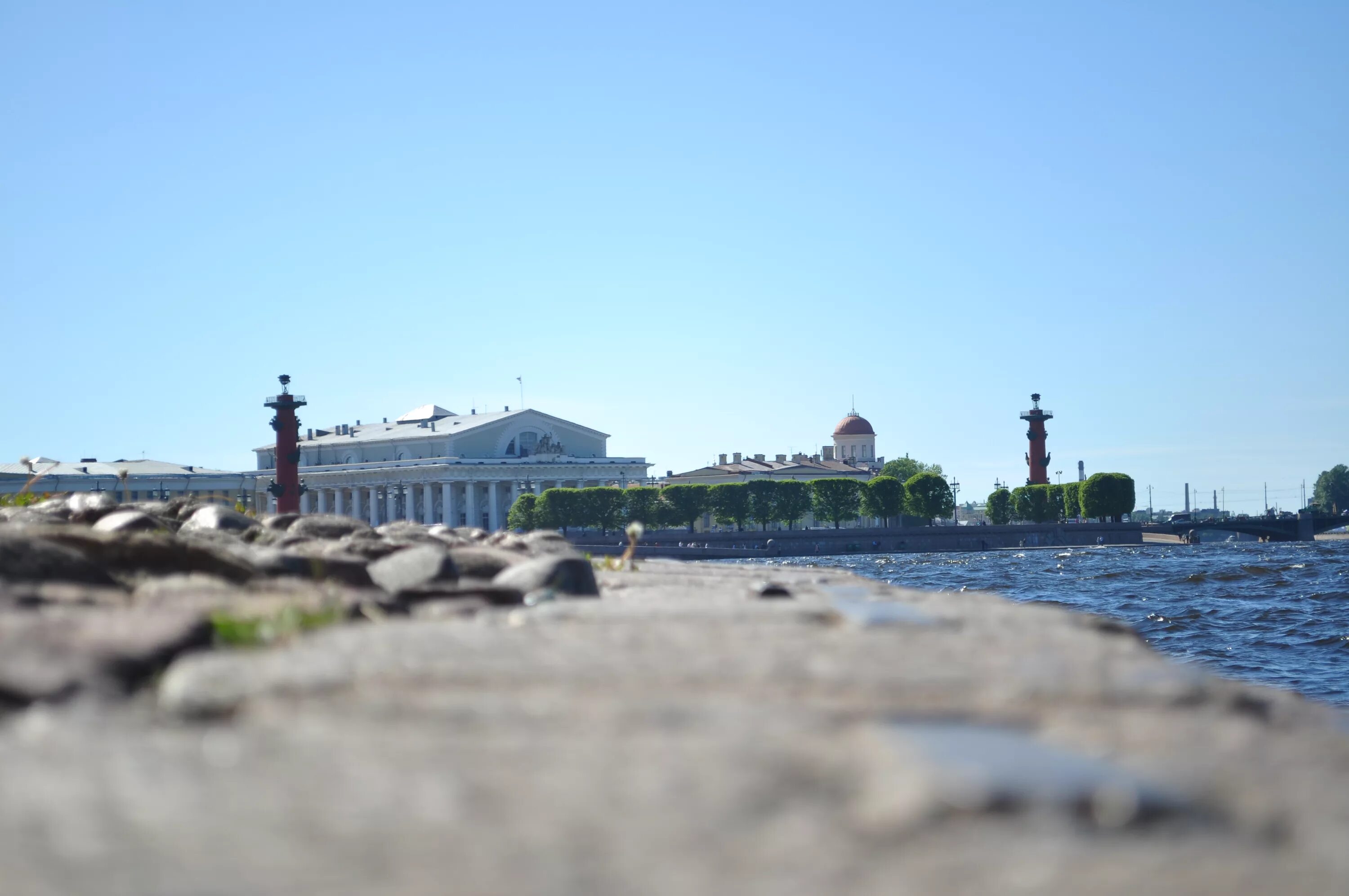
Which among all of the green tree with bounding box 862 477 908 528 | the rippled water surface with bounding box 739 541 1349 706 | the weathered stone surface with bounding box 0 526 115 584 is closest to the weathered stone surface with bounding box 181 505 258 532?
the weathered stone surface with bounding box 0 526 115 584

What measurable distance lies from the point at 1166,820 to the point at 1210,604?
17.7 m

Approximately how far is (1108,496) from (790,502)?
13.9 metres

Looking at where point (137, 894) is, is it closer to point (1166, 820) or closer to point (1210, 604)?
point (1166, 820)

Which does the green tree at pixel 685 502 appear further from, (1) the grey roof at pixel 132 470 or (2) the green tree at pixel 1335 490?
(2) the green tree at pixel 1335 490

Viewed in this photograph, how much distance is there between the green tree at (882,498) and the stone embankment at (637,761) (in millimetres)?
64635

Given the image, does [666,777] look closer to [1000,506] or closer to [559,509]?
[559,509]

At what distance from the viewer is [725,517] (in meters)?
64.6

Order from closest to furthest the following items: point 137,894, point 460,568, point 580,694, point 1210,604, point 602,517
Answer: point 137,894 → point 580,694 → point 460,568 → point 1210,604 → point 602,517

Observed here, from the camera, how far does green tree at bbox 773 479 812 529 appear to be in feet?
213

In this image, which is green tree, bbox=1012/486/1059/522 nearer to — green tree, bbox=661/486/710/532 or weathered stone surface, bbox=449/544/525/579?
green tree, bbox=661/486/710/532

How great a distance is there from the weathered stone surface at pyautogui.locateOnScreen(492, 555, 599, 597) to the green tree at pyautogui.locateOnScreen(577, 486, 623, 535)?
192 feet

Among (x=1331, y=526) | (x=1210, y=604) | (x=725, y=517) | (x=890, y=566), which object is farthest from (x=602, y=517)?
(x=1210, y=604)

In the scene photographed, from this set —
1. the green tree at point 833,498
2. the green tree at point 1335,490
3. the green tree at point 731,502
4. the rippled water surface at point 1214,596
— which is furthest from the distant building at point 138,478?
the green tree at point 1335,490

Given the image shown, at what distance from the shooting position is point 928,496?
67188 millimetres
